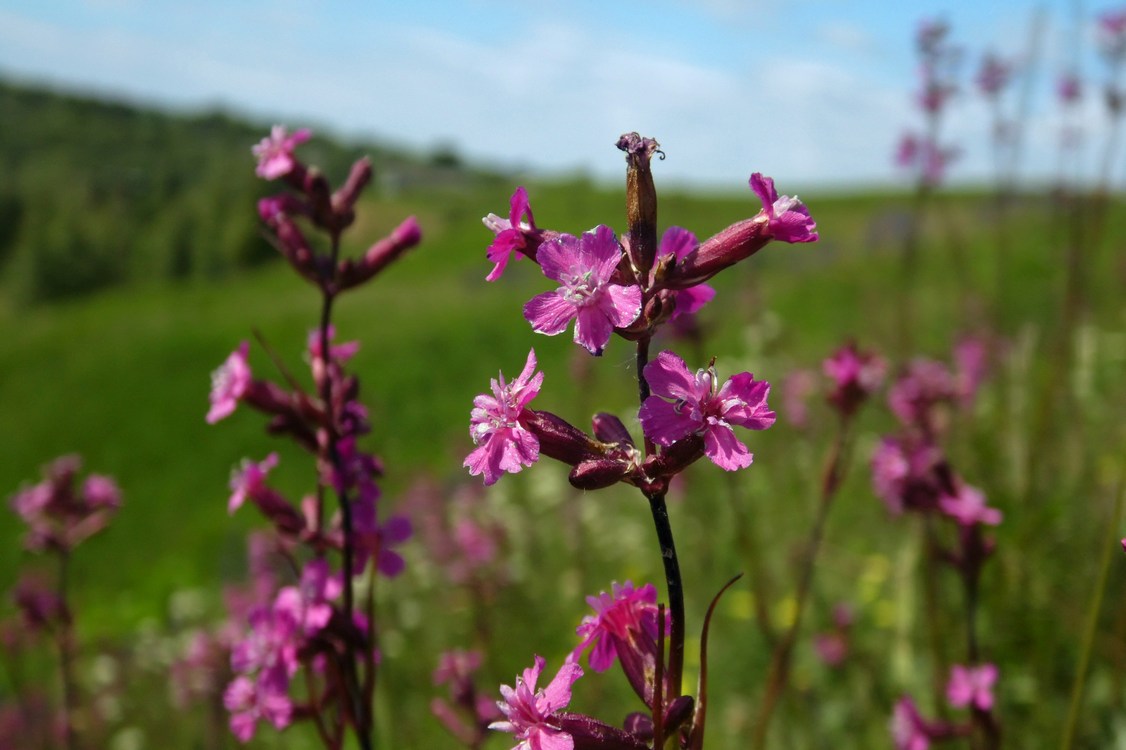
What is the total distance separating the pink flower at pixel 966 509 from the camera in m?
2.35

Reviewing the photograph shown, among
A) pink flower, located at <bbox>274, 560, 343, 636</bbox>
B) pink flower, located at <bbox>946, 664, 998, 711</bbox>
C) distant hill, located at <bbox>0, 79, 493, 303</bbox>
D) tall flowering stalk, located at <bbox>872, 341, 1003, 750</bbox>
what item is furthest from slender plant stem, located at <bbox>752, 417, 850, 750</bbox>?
distant hill, located at <bbox>0, 79, 493, 303</bbox>

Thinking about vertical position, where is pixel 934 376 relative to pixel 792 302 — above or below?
above

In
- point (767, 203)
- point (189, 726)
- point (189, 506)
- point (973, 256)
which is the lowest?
point (189, 506)

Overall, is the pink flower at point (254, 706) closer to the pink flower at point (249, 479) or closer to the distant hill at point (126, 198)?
the pink flower at point (249, 479)

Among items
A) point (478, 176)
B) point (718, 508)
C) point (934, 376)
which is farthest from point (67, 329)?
point (478, 176)

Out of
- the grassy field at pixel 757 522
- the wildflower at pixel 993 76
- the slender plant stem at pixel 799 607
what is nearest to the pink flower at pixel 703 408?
the grassy field at pixel 757 522

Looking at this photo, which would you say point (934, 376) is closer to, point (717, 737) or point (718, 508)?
point (717, 737)

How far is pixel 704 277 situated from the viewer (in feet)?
4.08

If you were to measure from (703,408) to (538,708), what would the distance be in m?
0.43

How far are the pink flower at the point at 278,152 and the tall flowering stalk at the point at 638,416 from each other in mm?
801

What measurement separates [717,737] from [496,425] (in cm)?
393

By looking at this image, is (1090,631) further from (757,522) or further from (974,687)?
(757,522)

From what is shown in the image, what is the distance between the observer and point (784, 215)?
1.28 meters

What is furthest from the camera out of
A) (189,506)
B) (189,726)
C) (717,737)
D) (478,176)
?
(478,176)
